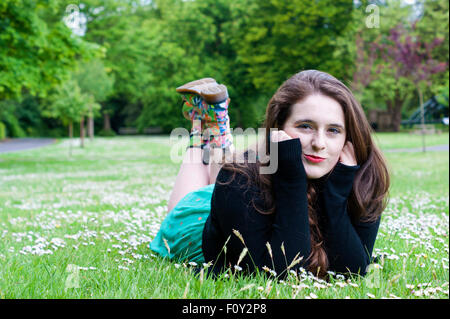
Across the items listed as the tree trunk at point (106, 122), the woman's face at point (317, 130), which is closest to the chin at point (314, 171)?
the woman's face at point (317, 130)

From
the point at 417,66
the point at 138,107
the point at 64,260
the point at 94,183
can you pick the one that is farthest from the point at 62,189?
the point at 138,107

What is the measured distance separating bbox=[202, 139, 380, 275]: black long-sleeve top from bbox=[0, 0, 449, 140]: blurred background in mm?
11525

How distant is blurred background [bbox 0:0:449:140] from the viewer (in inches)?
541

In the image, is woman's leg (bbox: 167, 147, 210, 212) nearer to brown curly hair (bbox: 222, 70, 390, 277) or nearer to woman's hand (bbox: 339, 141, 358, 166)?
brown curly hair (bbox: 222, 70, 390, 277)

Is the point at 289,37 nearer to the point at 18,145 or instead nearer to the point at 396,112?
the point at 396,112

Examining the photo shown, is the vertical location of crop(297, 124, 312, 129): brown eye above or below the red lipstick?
above

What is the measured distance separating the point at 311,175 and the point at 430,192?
6.08 m

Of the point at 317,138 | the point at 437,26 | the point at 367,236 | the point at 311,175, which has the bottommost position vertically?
the point at 367,236

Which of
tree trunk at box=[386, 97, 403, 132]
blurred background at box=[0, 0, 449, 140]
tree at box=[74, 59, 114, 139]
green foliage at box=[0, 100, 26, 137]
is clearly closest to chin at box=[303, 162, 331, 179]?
blurred background at box=[0, 0, 449, 140]

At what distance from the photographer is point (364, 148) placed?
9.00 ft

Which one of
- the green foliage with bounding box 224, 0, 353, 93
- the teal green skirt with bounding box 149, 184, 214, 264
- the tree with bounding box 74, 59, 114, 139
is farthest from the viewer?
the tree with bounding box 74, 59, 114, 139

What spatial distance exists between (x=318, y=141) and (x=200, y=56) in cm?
4232

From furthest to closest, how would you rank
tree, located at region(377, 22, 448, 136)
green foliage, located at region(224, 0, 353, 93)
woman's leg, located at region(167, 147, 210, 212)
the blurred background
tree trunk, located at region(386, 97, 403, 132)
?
tree trunk, located at region(386, 97, 403, 132)
green foliage, located at region(224, 0, 353, 93)
tree, located at region(377, 22, 448, 136)
the blurred background
woman's leg, located at region(167, 147, 210, 212)
